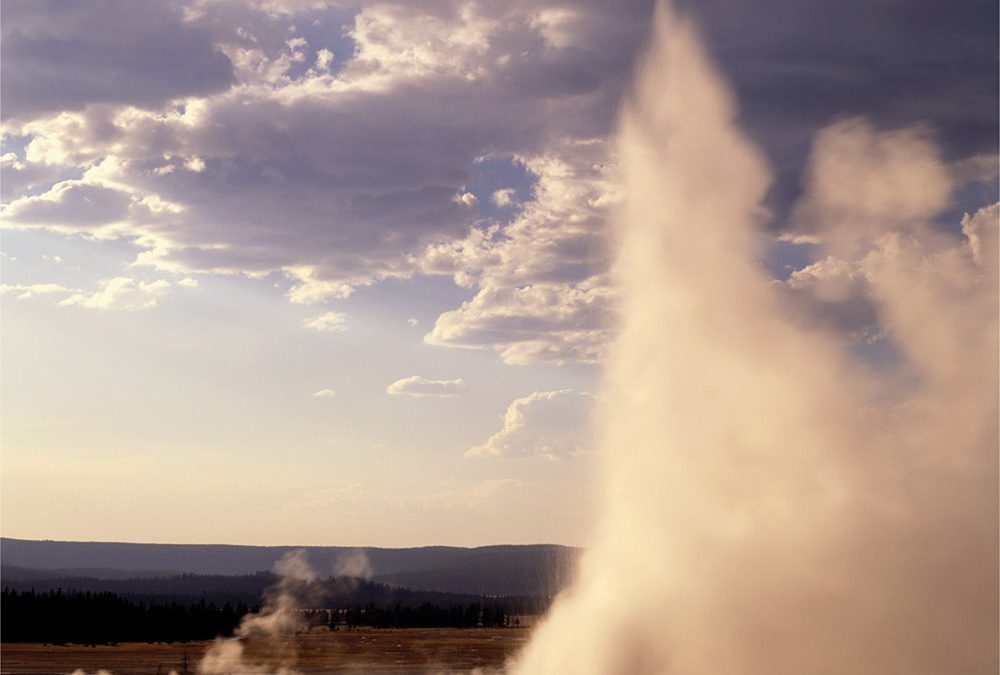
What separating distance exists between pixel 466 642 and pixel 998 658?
86.7 meters

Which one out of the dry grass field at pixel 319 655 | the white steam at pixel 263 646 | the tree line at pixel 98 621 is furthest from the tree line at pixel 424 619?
the tree line at pixel 98 621

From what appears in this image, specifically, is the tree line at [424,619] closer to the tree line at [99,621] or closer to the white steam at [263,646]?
the white steam at [263,646]

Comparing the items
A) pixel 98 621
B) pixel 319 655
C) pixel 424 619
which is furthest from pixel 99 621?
pixel 424 619

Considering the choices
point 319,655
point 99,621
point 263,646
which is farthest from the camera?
point 99,621

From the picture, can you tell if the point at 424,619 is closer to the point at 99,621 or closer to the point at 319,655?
the point at 99,621

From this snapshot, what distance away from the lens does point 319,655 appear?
10600 centimetres

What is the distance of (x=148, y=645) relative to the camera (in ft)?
387

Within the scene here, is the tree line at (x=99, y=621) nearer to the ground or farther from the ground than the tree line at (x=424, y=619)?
farther from the ground

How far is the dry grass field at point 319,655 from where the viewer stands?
85.2 m

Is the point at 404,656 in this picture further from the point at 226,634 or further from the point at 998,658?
the point at 998,658

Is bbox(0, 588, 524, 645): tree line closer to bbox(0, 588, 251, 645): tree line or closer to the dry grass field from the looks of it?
bbox(0, 588, 251, 645): tree line

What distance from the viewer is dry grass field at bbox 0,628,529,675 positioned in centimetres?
8519

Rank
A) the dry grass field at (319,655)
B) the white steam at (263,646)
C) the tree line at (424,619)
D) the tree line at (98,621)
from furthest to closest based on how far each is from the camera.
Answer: the tree line at (424,619)
the tree line at (98,621)
the dry grass field at (319,655)
the white steam at (263,646)

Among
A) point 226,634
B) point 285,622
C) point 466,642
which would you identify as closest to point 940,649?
point 466,642
